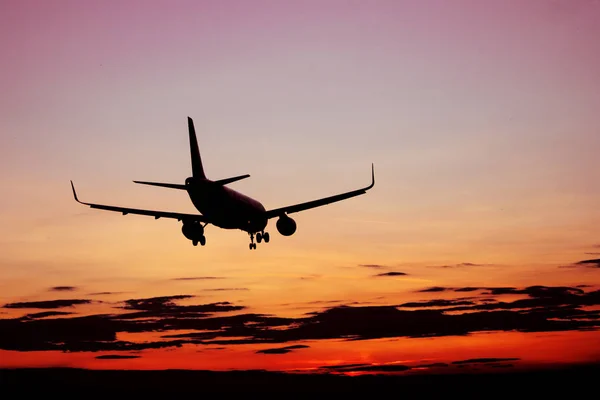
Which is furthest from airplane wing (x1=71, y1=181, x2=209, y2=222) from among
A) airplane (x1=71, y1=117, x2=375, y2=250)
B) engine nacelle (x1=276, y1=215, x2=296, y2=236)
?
engine nacelle (x1=276, y1=215, x2=296, y2=236)

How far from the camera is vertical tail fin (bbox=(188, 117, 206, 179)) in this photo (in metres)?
84.8

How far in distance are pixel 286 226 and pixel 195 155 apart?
39.5 ft

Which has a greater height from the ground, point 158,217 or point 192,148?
point 192,148

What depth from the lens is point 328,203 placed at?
87.1m

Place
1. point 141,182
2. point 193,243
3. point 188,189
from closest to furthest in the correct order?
point 141,182 < point 188,189 < point 193,243

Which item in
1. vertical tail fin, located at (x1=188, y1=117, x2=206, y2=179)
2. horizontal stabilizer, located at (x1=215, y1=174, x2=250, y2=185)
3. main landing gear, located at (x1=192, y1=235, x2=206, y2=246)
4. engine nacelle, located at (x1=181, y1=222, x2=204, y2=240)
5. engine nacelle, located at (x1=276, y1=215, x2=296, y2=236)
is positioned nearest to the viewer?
horizontal stabilizer, located at (x1=215, y1=174, x2=250, y2=185)

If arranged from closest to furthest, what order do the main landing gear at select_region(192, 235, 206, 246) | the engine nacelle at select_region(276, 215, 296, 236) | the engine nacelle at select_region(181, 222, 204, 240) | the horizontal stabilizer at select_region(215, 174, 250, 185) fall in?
the horizontal stabilizer at select_region(215, 174, 250, 185) → the engine nacelle at select_region(181, 222, 204, 240) → the main landing gear at select_region(192, 235, 206, 246) → the engine nacelle at select_region(276, 215, 296, 236)

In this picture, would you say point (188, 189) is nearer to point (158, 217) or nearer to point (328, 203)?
point (158, 217)

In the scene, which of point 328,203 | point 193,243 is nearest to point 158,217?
point 193,243

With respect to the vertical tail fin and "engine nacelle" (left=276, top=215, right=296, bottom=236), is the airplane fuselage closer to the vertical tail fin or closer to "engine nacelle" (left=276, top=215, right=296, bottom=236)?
"engine nacelle" (left=276, top=215, right=296, bottom=236)

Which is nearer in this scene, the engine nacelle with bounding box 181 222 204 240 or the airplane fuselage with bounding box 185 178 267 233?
the airplane fuselage with bounding box 185 178 267 233

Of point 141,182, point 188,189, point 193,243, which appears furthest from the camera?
point 193,243

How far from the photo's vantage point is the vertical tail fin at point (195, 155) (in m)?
84.8

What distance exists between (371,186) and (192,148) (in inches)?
747
